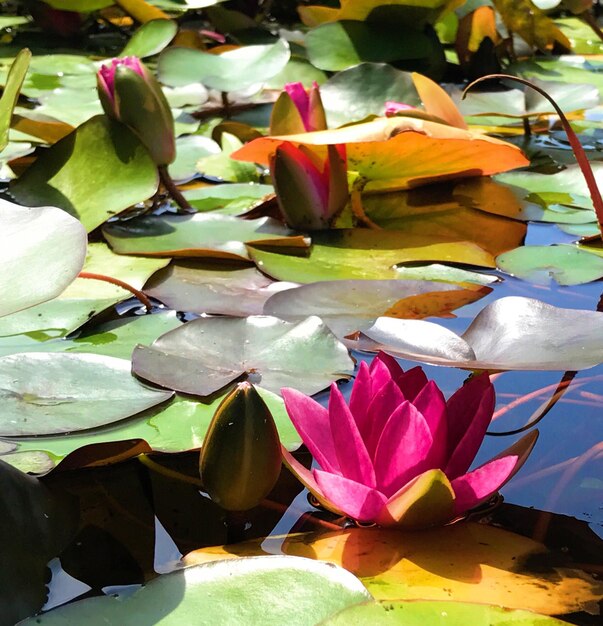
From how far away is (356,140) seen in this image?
122 centimetres

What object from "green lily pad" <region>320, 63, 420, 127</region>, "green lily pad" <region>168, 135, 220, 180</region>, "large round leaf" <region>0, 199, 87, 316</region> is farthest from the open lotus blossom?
"green lily pad" <region>320, 63, 420, 127</region>

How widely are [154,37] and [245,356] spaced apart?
64.9 inches

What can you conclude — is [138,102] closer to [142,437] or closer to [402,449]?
[142,437]

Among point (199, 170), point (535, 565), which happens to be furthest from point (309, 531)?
point (199, 170)

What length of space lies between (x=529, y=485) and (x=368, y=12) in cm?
171

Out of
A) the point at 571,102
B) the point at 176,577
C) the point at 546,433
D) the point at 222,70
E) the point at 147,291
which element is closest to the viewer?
the point at 176,577

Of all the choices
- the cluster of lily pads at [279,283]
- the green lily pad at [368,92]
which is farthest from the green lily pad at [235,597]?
the green lily pad at [368,92]

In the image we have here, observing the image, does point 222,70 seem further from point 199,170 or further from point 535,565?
point 535,565

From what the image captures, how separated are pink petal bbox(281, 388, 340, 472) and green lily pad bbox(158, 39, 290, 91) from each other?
137 centimetres

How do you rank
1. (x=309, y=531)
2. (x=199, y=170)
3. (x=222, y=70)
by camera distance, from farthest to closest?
(x=222, y=70), (x=199, y=170), (x=309, y=531)

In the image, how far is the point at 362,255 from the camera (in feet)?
4.30

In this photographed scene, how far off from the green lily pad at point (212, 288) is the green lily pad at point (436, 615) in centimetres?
57

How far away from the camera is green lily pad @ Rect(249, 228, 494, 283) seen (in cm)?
124

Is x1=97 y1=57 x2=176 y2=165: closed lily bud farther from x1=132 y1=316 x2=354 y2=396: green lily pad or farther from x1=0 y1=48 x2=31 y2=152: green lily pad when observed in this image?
x1=132 y1=316 x2=354 y2=396: green lily pad
